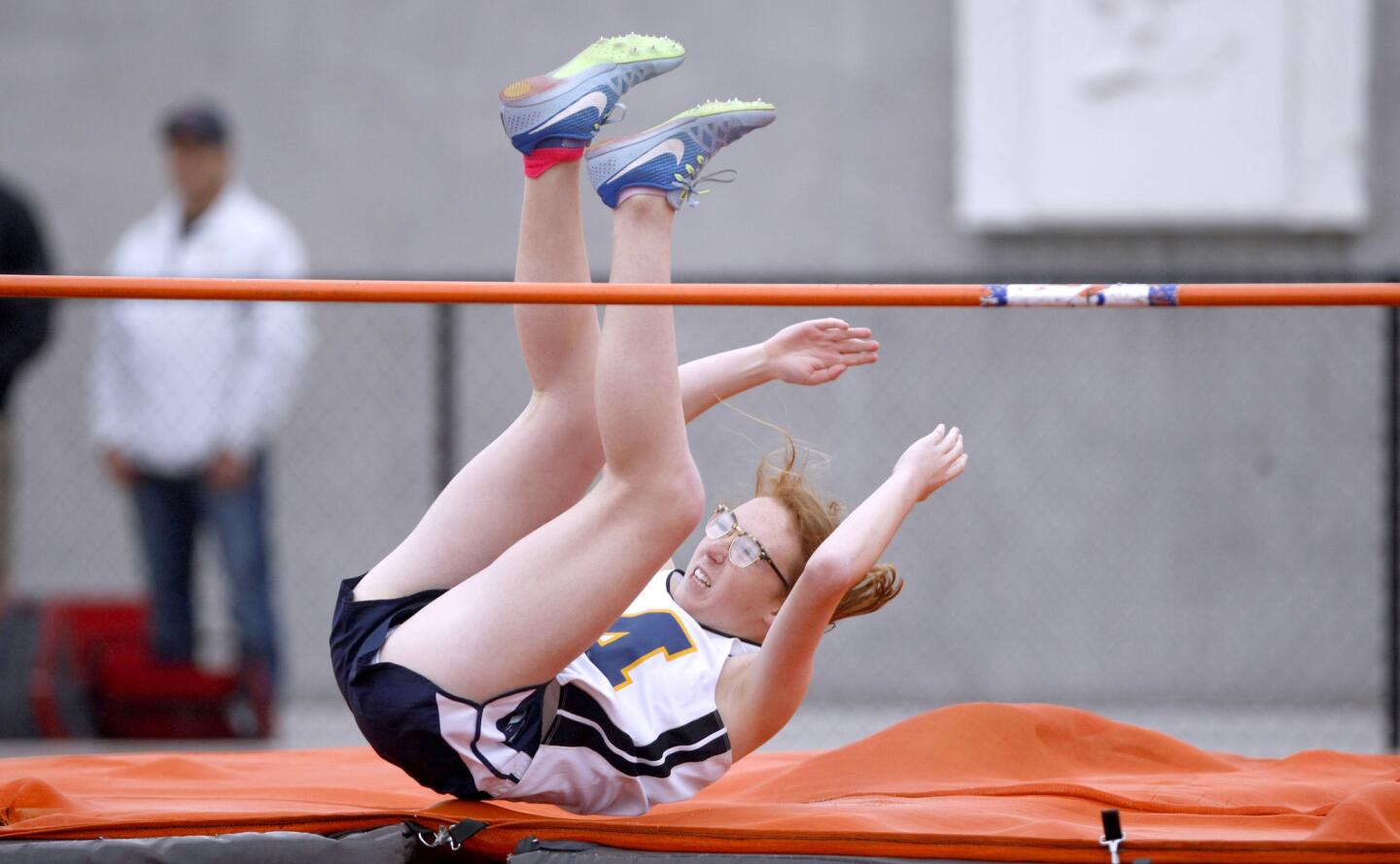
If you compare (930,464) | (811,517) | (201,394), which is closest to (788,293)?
(930,464)

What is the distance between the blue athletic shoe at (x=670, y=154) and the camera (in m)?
2.04

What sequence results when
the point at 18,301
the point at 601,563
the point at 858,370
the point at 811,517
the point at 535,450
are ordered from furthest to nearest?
the point at 858,370
the point at 18,301
the point at 811,517
the point at 535,450
the point at 601,563

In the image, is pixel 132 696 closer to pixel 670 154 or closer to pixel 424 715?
pixel 424 715

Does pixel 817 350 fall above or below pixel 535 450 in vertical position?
above

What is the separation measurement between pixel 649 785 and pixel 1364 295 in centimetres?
120

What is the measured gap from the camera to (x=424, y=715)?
6.65ft

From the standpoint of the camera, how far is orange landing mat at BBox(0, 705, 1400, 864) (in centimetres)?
207

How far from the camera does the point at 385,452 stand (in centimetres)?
547

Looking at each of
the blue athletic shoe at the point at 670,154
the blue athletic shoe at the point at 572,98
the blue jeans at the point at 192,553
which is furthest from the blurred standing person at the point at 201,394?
the blue athletic shoe at the point at 670,154

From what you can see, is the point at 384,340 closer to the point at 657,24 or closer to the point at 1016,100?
the point at 657,24

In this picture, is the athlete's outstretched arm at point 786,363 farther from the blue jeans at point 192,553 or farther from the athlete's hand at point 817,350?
the blue jeans at point 192,553

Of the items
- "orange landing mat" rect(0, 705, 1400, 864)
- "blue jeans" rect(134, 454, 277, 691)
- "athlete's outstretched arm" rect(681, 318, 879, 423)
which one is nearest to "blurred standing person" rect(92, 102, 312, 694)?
"blue jeans" rect(134, 454, 277, 691)

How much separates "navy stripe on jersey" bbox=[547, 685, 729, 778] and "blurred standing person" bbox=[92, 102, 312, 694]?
8.50 feet

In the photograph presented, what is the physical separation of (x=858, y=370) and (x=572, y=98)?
3.47 m
